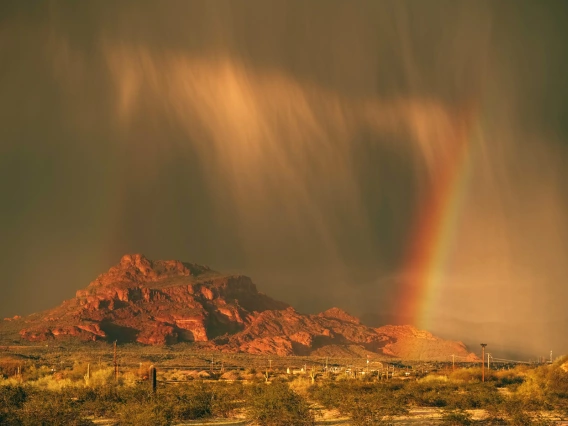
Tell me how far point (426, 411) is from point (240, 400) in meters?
13.0

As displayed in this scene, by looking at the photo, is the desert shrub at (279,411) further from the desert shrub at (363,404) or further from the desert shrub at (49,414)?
the desert shrub at (49,414)

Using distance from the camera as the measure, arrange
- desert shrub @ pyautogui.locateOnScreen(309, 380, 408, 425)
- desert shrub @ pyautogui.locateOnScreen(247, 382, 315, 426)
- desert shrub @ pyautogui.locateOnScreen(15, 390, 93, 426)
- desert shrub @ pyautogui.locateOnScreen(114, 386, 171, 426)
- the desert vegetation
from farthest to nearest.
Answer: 1. desert shrub @ pyautogui.locateOnScreen(309, 380, 408, 425)
2. desert shrub @ pyautogui.locateOnScreen(247, 382, 315, 426)
3. the desert vegetation
4. desert shrub @ pyautogui.locateOnScreen(114, 386, 171, 426)
5. desert shrub @ pyautogui.locateOnScreen(15, 390, 93, 426)

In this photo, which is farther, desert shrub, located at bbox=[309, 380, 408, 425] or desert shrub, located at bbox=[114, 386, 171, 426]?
desert shrub, located at bbox=[309, 380, 408, 425]

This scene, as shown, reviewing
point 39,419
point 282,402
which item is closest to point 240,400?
point 282,402

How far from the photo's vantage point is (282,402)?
3656cm

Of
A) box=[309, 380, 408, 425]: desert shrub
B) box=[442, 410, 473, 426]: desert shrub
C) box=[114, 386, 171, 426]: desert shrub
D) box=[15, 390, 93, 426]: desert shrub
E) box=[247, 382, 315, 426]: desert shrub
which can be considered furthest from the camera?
box=[442, 410, 473, 426]: desert shrub

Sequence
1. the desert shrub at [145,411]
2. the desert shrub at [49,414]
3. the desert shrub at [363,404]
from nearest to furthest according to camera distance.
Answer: the desert shrub at [49,414] → the desert shrub at [145,411] → the desert shrub at [363,404]

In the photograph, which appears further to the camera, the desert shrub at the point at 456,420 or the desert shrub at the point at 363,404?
the desert shrub at the point at 456,420

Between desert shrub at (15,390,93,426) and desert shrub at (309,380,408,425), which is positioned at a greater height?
desert shrub at (15,390,93,426)

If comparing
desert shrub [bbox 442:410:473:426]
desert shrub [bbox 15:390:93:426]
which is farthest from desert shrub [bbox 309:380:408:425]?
desert shrub [bbox 15:390:93:426]

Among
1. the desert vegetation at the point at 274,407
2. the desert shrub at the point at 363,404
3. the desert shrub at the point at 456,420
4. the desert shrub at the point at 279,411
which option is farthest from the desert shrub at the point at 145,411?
the desert shrub at the point at 456,420

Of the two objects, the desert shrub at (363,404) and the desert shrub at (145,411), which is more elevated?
the desert shrub at (145,411)

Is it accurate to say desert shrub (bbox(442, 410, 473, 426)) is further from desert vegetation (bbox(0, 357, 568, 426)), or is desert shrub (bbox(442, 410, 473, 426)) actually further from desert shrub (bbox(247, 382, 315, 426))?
desert shrub (bbox(247, 382, 315, 426))

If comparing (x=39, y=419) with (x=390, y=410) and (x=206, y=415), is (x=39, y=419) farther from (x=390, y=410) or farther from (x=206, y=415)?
(x=390, y=410)
